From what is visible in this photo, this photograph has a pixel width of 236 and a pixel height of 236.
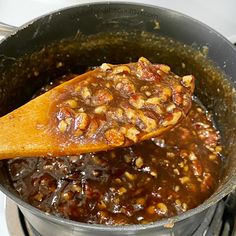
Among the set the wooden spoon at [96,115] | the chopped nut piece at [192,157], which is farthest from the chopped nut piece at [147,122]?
the chopped nut piece at [192,157]

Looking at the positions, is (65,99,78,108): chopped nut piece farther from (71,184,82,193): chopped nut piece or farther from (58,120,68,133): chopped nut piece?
(71,184,82,193): chopped nut piece

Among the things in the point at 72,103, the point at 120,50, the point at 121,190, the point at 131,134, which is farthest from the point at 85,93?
the point at 120,50

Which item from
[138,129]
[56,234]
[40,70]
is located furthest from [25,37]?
[56,234]

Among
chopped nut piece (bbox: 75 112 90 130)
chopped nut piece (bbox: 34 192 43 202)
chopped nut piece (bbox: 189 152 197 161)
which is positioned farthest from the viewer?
chopped nut piece (bbox: 189 152 197 161)

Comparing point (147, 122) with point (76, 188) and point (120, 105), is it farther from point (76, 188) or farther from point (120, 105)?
point (76, 188)

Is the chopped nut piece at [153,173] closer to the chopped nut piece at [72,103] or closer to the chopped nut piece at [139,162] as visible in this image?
the chopped nut piece at [139,162]

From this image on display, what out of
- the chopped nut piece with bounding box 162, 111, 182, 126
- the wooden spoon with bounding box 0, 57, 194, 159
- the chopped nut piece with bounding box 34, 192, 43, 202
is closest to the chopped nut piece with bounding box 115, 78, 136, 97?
the wooden spoon with bounding box 0, 57, 194, 159
